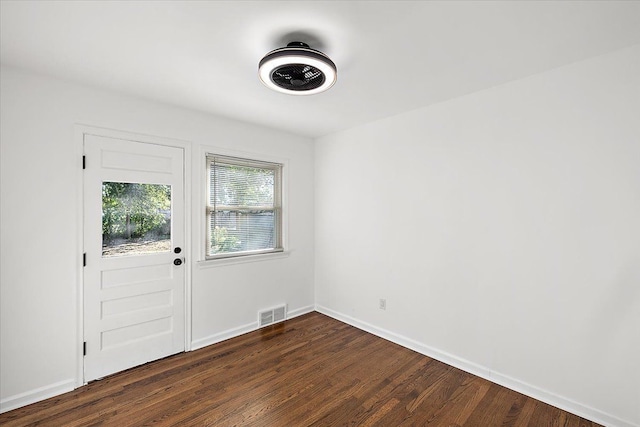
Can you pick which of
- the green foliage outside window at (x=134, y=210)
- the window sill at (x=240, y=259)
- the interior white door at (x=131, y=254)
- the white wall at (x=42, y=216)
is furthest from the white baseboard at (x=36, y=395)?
the window sill at (x=240, y=259)

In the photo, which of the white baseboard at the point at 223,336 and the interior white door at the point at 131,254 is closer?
the interior white door at the point at 131,254

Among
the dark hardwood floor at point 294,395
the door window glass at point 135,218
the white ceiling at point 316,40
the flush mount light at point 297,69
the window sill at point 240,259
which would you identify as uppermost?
the white ceiling at point 316,40

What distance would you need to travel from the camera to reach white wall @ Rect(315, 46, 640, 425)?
1.97 m

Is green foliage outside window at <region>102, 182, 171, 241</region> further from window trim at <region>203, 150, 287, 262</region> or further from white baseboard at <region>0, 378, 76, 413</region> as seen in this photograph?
white baseboard at <region>0, 378, 76, 413</region>

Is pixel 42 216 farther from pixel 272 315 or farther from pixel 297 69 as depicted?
pixel 272 315

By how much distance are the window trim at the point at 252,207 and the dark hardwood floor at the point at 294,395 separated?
105 cm

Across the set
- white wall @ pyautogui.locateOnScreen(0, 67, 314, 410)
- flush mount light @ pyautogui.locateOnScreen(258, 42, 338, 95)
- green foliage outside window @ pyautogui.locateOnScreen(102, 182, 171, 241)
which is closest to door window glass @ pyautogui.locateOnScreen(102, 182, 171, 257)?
green foliage outside window @ pyautogui.locateOnScreen(102, 182, 171, 241)

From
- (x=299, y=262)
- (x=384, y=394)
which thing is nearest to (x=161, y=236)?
(x=299, y=262)

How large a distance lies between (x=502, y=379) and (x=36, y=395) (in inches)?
147

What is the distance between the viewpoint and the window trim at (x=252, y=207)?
10.6 ft

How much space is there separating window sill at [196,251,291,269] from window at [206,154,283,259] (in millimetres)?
56

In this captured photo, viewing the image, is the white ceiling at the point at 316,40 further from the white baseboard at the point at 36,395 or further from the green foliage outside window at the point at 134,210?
the white baseboard at the point at 36,395

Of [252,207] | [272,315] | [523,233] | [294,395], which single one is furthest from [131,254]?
[523,233]

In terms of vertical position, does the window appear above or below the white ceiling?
below
